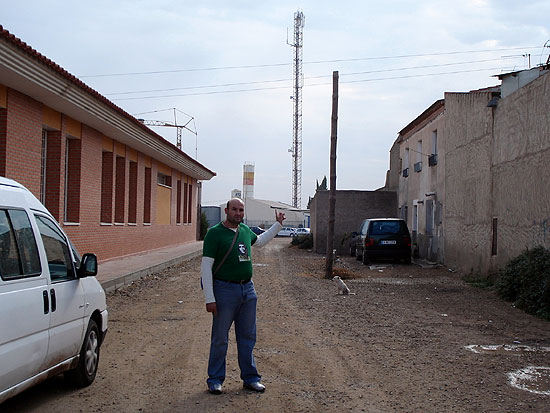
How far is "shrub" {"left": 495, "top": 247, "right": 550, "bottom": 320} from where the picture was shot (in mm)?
11227

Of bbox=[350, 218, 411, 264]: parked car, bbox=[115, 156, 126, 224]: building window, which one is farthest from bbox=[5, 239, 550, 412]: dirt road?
bbox=[350, 218, 411, 264]: parked car

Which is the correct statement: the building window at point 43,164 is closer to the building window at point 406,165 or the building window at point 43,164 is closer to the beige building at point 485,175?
the beige building at point 485,175

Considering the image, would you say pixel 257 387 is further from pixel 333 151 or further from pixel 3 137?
pixel 333 151

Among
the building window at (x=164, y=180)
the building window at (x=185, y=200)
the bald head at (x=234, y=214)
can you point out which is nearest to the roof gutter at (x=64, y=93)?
the building window at (x=164, y=180)

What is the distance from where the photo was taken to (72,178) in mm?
17203

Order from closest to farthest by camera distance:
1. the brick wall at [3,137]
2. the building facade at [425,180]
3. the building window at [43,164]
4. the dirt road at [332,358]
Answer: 1. the dirt road at [332,358]
2. the brick wall at [3,137]
3. the building window at [43,164]
4. the building facade at [425,180]

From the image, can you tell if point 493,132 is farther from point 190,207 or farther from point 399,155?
point 190,207

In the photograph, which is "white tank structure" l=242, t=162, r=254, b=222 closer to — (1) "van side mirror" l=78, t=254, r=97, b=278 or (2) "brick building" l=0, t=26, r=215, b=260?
(2) "brick building" l=0, t=26, r=215, b=260

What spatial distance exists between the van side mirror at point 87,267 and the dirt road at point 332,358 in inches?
43.0

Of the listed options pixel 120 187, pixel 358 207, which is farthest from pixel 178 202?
pixel 120 187

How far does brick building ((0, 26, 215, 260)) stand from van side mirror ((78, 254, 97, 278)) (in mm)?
5920

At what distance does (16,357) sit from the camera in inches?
177

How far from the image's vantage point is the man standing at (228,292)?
5.88 meters

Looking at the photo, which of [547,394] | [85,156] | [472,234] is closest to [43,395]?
[547,394]
